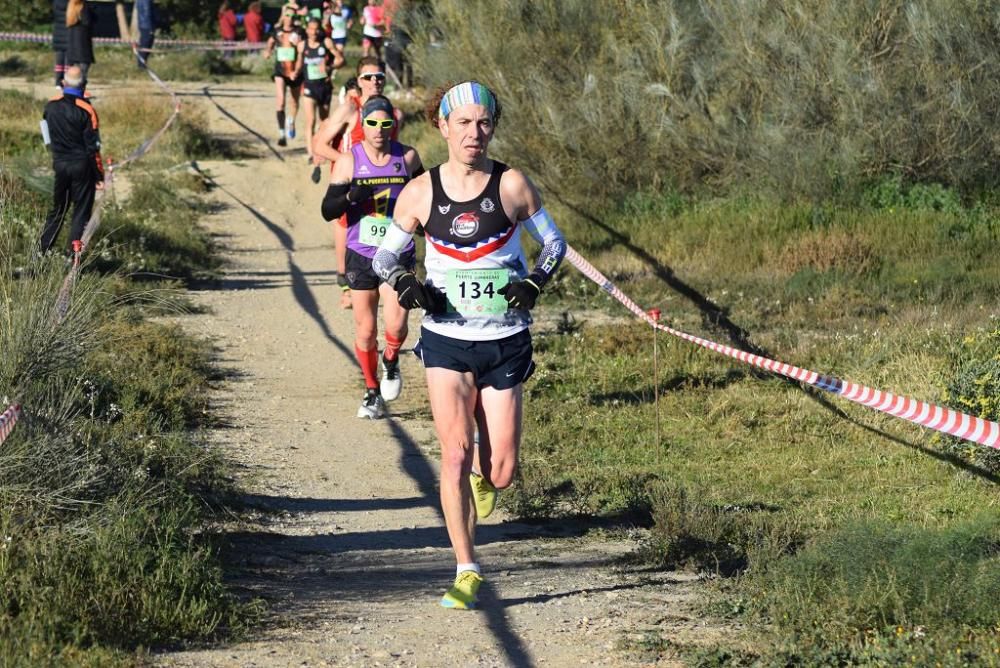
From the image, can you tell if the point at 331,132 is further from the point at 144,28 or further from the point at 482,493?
the point at 144,28

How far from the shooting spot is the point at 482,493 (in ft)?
21.5

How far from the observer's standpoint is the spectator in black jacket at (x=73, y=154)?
42.5ft

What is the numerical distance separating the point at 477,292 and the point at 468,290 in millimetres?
38

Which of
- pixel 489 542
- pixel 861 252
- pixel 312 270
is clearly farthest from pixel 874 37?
pixel 489 542

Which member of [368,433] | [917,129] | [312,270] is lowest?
[312,270]

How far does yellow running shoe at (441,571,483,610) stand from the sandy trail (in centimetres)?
5

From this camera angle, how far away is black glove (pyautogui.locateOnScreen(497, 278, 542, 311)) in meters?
5.96

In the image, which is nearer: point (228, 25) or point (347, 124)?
point (347, 124)

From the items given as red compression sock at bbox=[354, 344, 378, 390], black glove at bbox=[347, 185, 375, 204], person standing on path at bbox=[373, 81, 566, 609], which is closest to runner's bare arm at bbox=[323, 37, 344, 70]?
red compression sock at bbox=[354, 344, 378, 390]

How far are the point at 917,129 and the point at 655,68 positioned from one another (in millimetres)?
2827

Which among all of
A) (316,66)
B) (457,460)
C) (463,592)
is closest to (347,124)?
(457,460)

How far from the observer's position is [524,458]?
8875 mm

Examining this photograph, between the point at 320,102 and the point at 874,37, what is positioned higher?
the point at 874,37

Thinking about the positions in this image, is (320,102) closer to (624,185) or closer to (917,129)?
(624,185)
